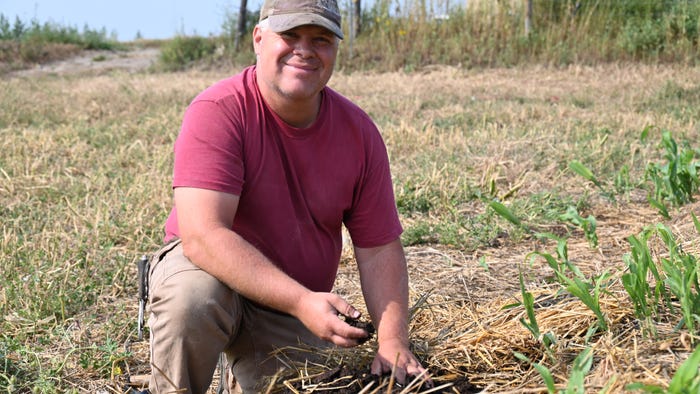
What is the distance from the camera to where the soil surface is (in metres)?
14.8

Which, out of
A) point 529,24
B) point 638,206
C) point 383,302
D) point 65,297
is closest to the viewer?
point 383,302

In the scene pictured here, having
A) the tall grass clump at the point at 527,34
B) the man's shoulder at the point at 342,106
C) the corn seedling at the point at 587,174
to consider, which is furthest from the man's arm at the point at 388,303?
the tall grass clump at the point at 527,34

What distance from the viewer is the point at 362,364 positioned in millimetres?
2582

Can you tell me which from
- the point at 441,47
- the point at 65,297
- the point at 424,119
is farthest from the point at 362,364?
Answer: the point at 441,47

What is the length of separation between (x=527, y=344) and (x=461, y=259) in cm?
174

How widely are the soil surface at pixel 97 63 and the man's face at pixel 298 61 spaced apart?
12.6 metres

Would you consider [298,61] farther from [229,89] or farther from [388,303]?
[388,303]

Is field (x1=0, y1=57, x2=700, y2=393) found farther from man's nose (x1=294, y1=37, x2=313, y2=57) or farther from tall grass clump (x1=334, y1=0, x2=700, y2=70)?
tall grass clump (x1=334, y1=0, x2=700, y2=70)

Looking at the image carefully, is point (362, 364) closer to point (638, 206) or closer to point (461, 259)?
point (461, 259)

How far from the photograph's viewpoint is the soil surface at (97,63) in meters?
14.8

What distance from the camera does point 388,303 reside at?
2.71 m

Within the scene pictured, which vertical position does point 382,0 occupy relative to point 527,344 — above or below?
above

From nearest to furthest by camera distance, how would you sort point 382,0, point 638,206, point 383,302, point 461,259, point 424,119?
point 383,302 < point 461,259 < point 638,206 < point 424,119 < point 382,0

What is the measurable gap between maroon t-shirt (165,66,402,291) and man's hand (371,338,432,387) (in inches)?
18.0
